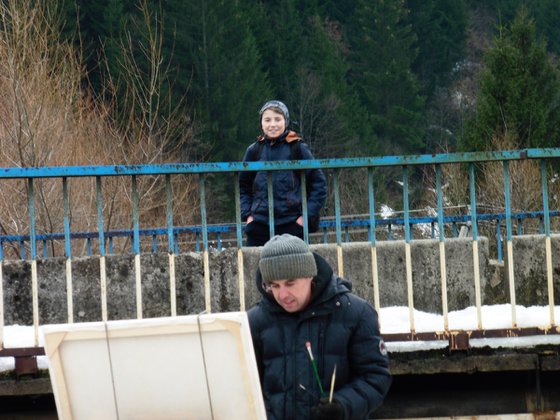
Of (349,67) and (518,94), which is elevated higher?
(349,67)

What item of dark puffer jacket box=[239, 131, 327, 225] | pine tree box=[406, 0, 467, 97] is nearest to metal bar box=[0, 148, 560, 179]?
dark puffer jacket box=[239, 131, 327, 225]

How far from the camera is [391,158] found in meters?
7.07

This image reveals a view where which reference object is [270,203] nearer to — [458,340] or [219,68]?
[458,340]

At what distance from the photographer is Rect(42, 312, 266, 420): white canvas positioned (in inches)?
158

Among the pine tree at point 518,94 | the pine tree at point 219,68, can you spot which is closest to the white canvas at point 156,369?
the pine tree at point 518,94

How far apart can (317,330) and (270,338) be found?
169 millimetres

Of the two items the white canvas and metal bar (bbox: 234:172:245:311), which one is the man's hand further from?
metal bar (bbox: 234:172:245:311)

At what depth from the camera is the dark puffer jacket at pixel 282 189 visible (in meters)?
7.69

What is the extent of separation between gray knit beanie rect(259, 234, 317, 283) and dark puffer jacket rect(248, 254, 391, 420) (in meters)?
0.09

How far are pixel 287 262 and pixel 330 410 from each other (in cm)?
53

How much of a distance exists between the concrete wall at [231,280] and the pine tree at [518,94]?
31.2 meters

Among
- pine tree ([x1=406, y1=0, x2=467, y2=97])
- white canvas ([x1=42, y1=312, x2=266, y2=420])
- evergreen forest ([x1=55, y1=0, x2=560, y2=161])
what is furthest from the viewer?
pine tree ([x1=406, y1=0, x2=467, y2=97])

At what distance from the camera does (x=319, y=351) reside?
458 cm

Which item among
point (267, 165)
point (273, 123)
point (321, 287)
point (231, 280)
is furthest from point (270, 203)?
point (321, 287)
